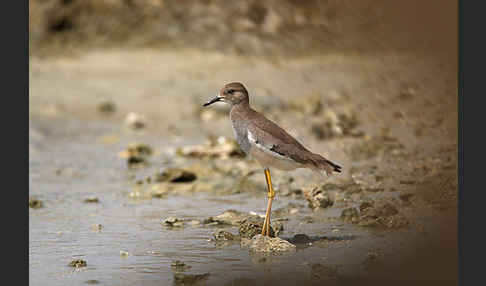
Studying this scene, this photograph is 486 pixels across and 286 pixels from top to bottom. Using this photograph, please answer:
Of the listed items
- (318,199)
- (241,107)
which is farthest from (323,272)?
(318,199)

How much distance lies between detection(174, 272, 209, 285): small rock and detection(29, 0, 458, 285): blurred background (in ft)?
0.07

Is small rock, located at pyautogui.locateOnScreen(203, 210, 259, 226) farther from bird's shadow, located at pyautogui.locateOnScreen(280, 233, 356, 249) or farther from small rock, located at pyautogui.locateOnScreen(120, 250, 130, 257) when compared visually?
small rock, located at pyautogui.locateOnScreen(120, 250, 130, 257)

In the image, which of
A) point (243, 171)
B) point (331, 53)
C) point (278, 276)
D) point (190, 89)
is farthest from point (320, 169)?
point (190, 89)

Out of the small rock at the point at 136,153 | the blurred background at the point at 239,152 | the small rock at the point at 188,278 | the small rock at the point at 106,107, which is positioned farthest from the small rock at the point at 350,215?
the small rock at the point at 106,107

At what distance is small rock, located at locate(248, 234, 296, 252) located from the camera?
4.68 m

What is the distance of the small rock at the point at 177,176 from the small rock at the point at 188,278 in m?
3.13

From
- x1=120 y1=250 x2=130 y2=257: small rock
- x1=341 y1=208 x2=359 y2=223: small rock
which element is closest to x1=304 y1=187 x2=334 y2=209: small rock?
x1=341 y1=208 x2=359 y2=223: small rock

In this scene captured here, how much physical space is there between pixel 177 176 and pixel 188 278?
323 cm

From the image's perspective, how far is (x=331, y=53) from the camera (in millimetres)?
10023

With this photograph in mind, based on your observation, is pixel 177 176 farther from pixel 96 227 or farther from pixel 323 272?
pixel 323 272

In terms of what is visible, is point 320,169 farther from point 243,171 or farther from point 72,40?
point 72,40

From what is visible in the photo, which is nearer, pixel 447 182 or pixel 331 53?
pixel 447 182

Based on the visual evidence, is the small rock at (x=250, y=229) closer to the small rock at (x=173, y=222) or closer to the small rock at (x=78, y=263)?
the small rock at (x=173, y=222)

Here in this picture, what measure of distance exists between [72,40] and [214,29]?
3133 mm
